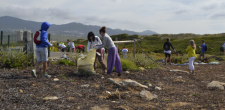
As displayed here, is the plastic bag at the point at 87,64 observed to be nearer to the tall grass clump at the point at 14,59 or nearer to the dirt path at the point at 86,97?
the dirt path at the point at 86,97

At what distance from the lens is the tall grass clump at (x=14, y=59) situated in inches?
275

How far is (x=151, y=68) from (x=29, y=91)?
617 cm

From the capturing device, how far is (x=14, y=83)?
478cm

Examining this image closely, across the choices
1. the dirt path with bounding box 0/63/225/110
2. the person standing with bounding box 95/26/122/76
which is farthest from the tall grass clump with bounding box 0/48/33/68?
the person standing with bounding box 95/26/122/76

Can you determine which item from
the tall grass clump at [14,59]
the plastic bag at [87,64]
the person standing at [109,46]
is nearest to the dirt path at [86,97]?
the plastic bag at [87,64]

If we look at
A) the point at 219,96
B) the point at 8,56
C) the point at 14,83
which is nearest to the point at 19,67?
the point at 8,56

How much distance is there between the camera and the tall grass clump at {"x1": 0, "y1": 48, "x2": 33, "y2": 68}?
6.98 meters

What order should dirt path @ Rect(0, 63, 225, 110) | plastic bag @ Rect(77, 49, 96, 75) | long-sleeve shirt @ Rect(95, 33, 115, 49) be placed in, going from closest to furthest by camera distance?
dirt path @ Rect(0, 63, 225, 110) < plastic bag @ Rect(77, 49, 96, 75) < long-sleeve shirt @ Rect(95, 33, 115, 49)

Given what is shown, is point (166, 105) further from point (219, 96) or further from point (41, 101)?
point (41, 101)

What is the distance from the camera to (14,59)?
7074mm

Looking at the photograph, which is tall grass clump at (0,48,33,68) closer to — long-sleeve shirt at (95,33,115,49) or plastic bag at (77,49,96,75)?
plastic bag at (77,49,96,75)

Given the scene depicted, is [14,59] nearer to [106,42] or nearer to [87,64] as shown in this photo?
[87,64]

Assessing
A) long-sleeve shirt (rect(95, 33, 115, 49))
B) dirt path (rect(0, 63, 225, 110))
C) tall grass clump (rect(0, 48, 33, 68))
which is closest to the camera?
dirt path (rect(0, 63, 225, 110))

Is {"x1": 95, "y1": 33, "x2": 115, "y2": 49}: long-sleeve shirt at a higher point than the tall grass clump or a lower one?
higher
